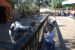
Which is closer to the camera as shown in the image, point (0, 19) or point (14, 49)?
point (14, 49)

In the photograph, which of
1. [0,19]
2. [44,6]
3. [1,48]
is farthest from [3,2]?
[44,6]

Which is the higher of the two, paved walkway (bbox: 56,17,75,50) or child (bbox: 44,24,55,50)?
child (bbox: 44,24,55,50)

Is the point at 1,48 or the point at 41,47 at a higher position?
the point at 1,48

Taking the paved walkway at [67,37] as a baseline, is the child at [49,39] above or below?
above

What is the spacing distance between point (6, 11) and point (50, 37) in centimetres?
2612

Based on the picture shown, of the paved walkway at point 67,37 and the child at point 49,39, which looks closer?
the child at point 49,39

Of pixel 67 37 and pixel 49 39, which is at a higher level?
pixel 49 39

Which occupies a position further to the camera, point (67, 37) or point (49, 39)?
point (67, 37)

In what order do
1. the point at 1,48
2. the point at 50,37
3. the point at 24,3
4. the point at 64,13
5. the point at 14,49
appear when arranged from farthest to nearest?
the point at 64,13
the point at 24,3
the point at 50,37
the point at 1,48
the point at 14,49

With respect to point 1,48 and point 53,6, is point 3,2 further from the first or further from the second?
point 53,6

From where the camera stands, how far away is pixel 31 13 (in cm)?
4869

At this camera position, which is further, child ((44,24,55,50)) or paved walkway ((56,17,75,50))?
paved walkway ((56,17,75,50))

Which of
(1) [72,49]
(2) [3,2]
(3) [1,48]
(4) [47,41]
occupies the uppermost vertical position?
(3) [1,48]

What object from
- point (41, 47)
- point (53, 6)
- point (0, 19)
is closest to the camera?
point (41, 47)
